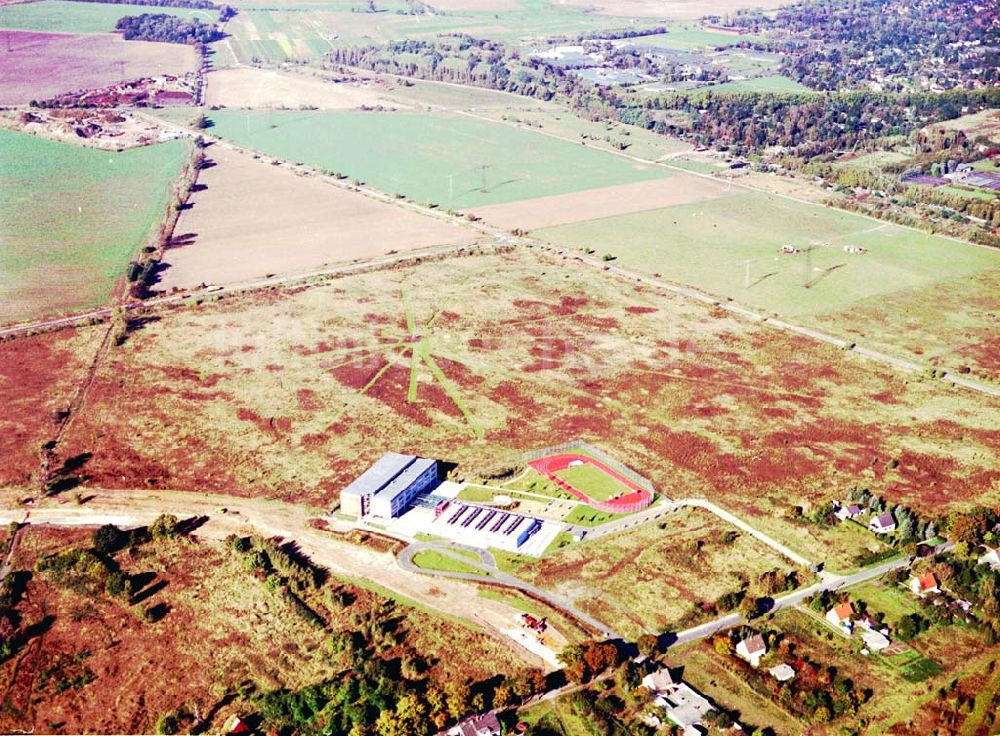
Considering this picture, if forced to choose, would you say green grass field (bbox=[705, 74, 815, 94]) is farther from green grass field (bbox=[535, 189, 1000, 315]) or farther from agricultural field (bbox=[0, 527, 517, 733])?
agricultural field (bbox=[0, 527, 517, 733])

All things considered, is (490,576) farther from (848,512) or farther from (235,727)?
(848,512)

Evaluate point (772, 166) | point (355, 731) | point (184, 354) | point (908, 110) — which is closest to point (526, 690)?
point (355, 731)

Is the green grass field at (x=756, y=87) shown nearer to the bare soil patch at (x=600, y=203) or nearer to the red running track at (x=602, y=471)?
the bare soil patch at (x=600, y=203)

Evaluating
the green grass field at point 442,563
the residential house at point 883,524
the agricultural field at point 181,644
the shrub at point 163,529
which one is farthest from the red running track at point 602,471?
the shrub at point 163,529

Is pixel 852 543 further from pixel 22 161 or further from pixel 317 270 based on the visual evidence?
pixel 22 161

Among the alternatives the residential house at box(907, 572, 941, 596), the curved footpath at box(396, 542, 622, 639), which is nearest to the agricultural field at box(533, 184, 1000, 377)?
the residential house at box(907, 572, 941, 596)

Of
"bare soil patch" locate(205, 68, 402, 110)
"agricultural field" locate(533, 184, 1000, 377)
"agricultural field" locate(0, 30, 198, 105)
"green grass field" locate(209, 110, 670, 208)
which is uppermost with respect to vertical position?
"agricultural field" locate(0, 30, 198, 105)
